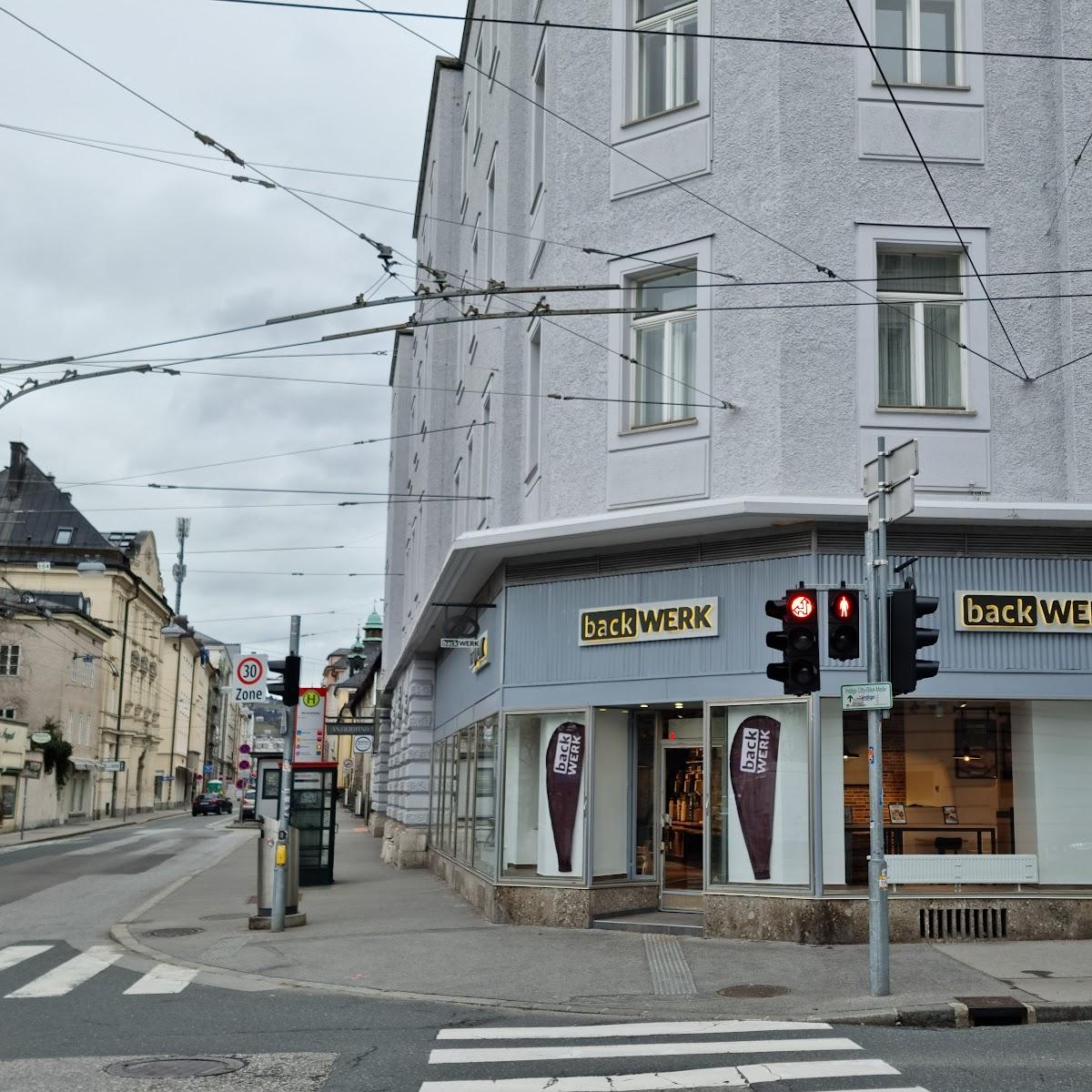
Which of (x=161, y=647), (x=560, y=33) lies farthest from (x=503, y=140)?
(x=161, y=647)

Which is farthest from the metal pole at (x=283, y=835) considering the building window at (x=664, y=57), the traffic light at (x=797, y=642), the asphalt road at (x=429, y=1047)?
the building window at (x=664, y=57)

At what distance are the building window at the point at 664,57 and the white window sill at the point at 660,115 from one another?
1.3 inches

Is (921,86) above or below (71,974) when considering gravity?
above

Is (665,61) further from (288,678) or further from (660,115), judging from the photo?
A: (288,678)

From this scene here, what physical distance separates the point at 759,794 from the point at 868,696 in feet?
13.9

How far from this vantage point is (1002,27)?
16.4 meters

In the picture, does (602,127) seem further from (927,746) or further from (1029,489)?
(927,746)

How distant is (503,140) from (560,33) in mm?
2822

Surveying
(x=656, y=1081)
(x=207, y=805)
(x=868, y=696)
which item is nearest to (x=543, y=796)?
(x=868, y=696)

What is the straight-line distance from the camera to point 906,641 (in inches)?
465

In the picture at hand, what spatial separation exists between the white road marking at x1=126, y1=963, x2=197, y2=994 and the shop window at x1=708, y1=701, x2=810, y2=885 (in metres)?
6.08

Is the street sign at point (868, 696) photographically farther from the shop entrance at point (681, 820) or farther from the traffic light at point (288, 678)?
the traffic light at point (288, 678)

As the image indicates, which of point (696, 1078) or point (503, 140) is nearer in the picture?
point (696, 1078)

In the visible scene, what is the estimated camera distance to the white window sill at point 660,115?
16969 millimetres
